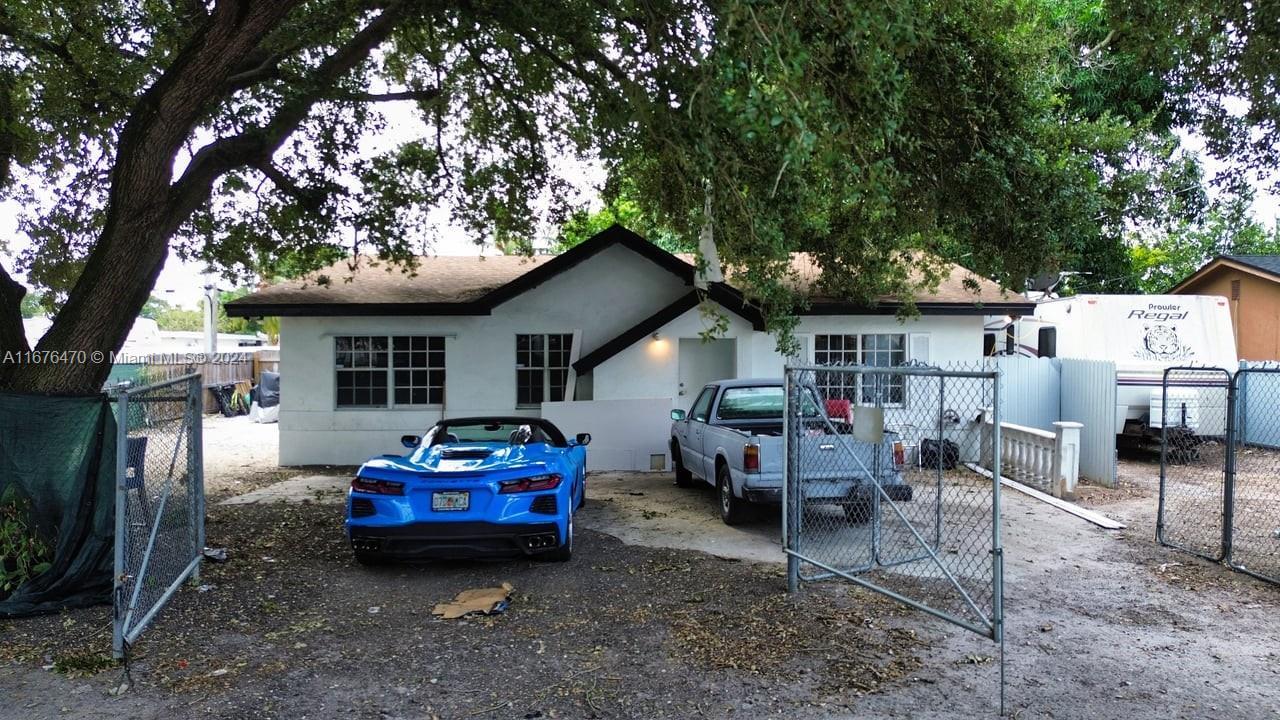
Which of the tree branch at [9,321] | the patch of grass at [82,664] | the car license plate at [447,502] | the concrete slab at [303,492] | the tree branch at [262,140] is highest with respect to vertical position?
the tree branch at [262,140]

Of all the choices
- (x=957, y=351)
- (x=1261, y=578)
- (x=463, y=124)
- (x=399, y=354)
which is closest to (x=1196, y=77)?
(x=1261, y=578)

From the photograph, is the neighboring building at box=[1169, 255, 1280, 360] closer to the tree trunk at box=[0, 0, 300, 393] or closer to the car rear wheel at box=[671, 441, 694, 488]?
the car rear wheel at box=[671, 441, 694, 488]

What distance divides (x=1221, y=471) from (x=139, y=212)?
15.4 metres

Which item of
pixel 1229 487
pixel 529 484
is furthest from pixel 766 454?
pixel 1229 487

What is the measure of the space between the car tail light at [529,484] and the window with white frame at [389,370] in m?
8.14

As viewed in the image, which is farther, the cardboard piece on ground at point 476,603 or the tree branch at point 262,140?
the tree branch at point 262,140

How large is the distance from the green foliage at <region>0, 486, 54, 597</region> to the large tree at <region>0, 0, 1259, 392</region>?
1307 mm

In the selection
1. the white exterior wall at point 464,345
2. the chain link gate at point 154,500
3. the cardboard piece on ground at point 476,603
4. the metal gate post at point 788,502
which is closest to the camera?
the chain link gate at point 154,500

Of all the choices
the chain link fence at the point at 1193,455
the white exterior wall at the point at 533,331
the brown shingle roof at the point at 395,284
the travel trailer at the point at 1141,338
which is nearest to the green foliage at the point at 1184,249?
the travel trailer at the point at 1141,338

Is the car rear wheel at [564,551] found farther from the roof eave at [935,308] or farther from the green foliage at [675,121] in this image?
the roof eave at [935,308]

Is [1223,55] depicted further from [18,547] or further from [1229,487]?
[18,547]

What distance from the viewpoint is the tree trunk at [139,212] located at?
735 cm

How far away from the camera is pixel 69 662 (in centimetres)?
501

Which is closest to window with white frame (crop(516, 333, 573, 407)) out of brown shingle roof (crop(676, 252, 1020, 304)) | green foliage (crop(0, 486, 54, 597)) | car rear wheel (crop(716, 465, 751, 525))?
brown shingle roof (crop(676, 252, 1020, 304))
